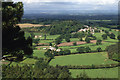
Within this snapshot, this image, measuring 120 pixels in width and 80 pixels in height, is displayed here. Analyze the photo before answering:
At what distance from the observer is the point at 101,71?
36.4 meters

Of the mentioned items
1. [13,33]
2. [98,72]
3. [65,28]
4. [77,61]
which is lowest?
[98,72]

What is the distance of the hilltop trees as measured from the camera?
352 inches

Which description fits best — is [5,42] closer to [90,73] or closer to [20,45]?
[20,45]

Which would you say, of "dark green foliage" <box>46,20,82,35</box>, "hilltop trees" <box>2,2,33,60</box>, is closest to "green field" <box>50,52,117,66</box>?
"hilltop trees" <box>2,2,33,60</box>

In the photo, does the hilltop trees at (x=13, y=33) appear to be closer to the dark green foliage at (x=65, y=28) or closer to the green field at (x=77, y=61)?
the green field at (x=77, y=61)

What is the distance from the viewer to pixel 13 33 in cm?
1003

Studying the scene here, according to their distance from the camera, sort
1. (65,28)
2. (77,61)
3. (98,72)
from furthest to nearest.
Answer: (65,28) < (77,61) < (98,72)

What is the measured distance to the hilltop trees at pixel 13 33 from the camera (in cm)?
895

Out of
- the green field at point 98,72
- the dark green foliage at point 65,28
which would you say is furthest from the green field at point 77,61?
the dark green foliage at point 65,28

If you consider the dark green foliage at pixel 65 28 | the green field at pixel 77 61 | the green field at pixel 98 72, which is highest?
the dark green foliage at pixel 65 28

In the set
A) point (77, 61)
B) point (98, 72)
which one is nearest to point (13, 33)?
point (98, 72)

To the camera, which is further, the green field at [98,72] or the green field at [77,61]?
the green field at [77,61]

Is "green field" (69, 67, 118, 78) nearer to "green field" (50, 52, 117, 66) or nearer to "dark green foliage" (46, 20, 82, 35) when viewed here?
"green field" (50, 52, 117, 66)

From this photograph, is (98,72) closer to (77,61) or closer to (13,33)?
(77,61)
